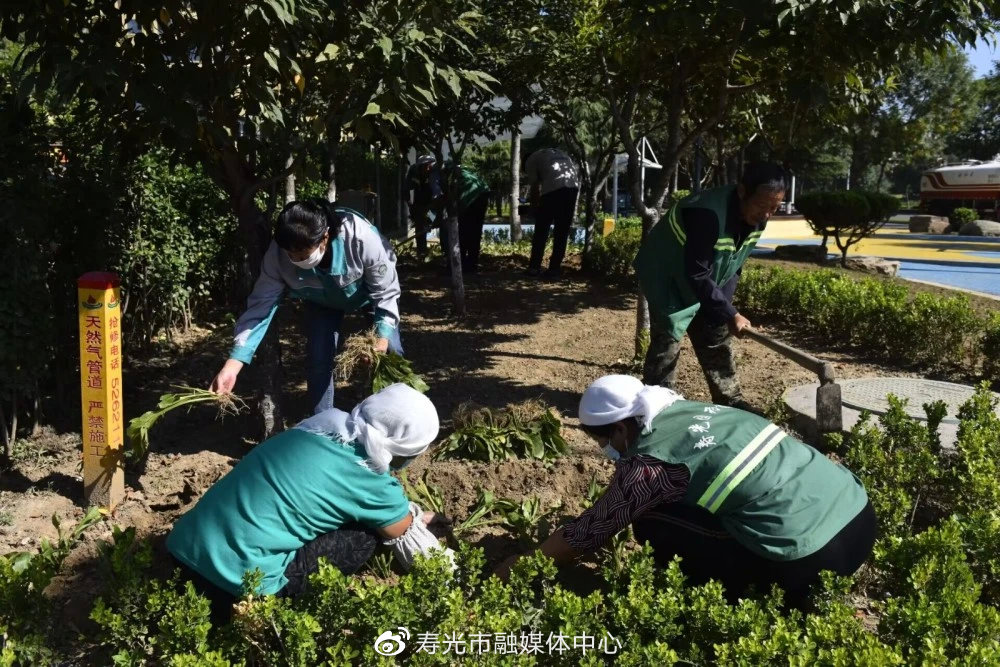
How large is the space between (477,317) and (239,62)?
432 centimetres

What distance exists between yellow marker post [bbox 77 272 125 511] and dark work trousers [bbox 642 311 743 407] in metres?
2.72

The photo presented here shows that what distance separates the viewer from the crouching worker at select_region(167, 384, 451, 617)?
2396 millimetres

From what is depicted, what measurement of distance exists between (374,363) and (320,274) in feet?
1.58

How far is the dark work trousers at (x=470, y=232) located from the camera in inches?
397

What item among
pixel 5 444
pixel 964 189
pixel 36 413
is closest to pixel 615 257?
pixel 36 413

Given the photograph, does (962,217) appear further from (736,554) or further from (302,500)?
(302,500)

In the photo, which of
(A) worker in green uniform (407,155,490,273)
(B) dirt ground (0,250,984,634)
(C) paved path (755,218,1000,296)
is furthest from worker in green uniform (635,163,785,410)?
(C) paved path (755,218,1000,296)

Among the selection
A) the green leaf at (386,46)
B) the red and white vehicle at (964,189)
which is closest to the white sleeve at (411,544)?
the green leaf at (386,46)

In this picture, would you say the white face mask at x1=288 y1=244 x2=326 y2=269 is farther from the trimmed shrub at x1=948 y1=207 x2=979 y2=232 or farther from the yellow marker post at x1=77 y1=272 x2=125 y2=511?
the trimmed shrub at x1=948 y1=207 x2=979 y2=232

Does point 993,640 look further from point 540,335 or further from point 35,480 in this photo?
point 540,335

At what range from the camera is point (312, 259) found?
→ 3523mm

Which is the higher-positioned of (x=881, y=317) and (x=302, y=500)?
(x=881, y=317)

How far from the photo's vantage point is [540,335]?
7285 mm

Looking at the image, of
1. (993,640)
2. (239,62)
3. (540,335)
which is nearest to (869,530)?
(993,640)
